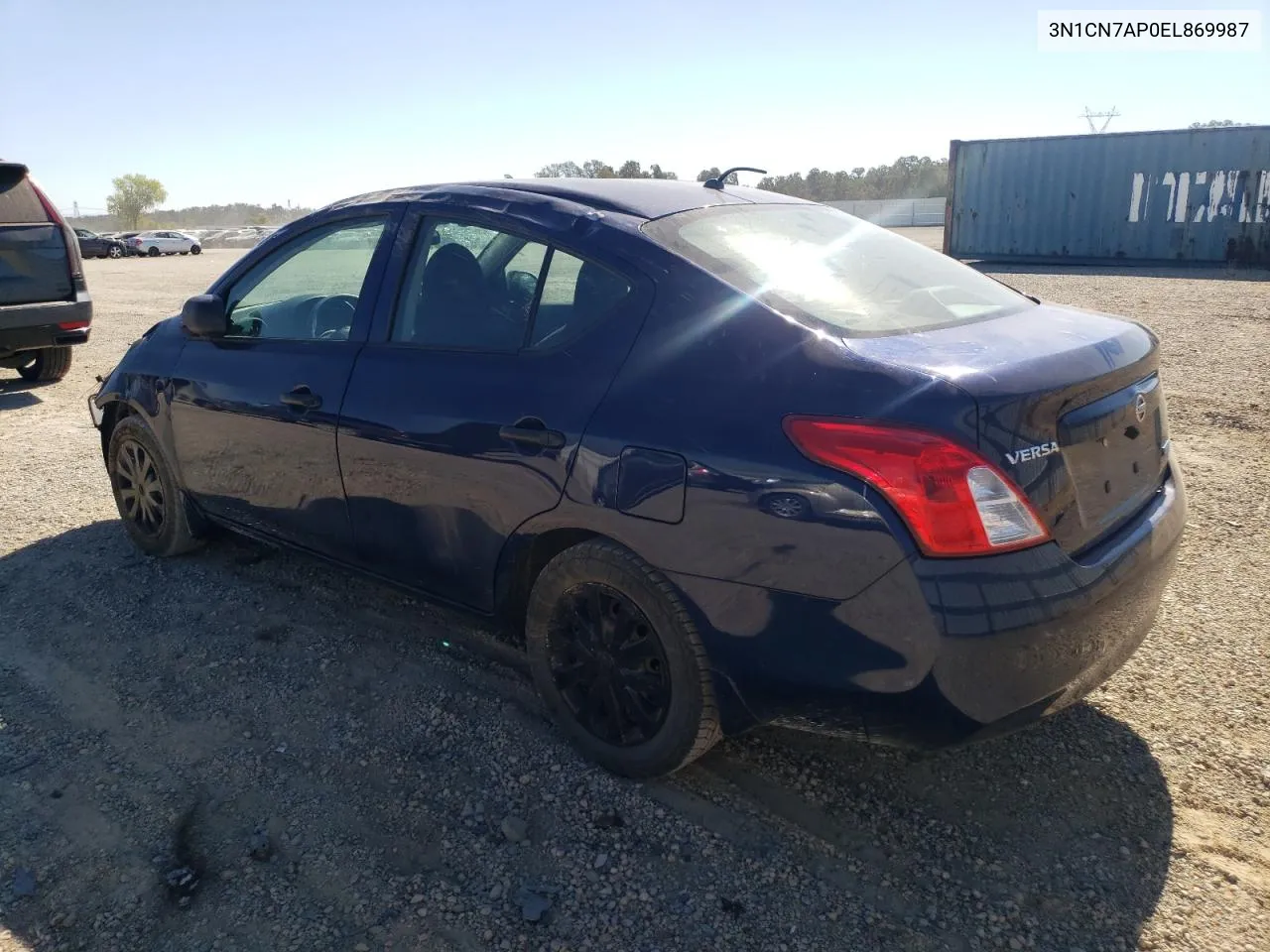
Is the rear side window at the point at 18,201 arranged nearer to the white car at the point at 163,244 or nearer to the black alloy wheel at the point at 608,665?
the black alloy wheel at the point at 608,665

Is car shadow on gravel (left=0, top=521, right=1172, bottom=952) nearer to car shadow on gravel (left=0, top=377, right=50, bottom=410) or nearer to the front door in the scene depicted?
the front door

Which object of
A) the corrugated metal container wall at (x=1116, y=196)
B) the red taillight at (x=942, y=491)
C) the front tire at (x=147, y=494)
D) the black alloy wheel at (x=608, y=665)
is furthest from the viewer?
the corrugated metal container wall at (x=1116, y=196)

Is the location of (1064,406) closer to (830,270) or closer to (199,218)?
(830,270)

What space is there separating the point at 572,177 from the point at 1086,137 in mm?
21270

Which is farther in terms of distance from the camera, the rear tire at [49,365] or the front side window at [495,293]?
the rear tire at [49,365]

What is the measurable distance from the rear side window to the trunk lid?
8.40 metres

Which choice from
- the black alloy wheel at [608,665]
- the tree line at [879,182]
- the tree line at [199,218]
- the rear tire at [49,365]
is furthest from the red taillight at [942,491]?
the tree line at [199,218]

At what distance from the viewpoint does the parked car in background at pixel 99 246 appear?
4031cm

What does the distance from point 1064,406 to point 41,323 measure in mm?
8724

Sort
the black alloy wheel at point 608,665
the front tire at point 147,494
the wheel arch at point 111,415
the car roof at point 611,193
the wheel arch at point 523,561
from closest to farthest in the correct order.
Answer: the black alloy wheel at point 608,665, the wheel arch at point 523,561, the car roof at point 611,193, the front tire at point 147,494, the wheel arch at point 111,415

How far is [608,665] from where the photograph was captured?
2.85 m

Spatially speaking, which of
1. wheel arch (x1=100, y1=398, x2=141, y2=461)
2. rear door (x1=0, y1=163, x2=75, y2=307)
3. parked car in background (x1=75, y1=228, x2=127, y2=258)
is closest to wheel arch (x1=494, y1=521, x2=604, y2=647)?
wheel arch (x1=100, y1=398, x2=141, y2=461)

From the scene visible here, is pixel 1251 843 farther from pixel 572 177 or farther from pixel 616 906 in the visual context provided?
pixel 572 177

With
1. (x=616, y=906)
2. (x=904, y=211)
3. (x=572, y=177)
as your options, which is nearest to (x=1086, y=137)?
(x=572, y=177)
